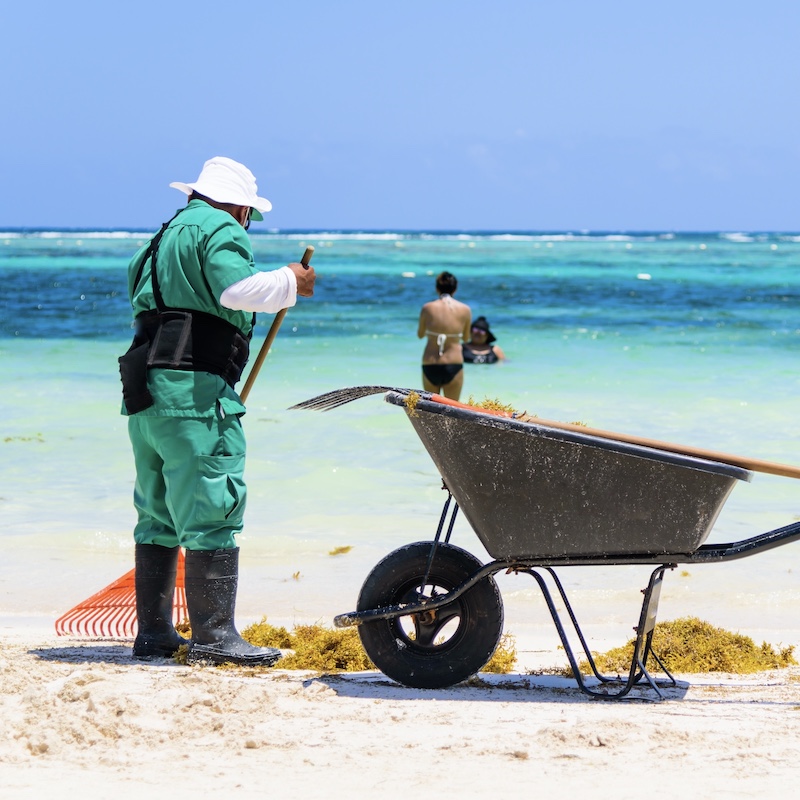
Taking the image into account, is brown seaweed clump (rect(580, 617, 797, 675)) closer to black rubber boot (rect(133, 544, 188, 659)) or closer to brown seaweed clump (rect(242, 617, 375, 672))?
brown seaweed clump (rect(242, 617, 375, 672))

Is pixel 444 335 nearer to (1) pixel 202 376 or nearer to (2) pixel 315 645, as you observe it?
(2) pixel 315 645

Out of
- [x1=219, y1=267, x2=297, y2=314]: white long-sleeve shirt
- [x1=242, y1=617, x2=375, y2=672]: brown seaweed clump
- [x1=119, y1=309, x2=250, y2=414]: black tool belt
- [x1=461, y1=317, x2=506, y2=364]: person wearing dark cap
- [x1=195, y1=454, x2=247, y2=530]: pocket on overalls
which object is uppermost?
[x1=219, y1=267, x2=297, y2=314]: white long-sleeve shirt

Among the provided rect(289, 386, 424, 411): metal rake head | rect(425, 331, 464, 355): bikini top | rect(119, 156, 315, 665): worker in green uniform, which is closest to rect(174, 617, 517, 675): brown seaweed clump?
rect(119, 156, 315, 665): worker in green uniform

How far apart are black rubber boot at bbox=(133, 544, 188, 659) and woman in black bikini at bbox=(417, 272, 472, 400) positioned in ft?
18.3

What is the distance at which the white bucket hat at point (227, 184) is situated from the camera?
3.58 m

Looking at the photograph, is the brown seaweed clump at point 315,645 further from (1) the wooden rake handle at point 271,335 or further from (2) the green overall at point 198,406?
(1) the wooden rake handle at point 271,335

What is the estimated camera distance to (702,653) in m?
3.85

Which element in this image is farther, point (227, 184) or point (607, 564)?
point (227, 184)

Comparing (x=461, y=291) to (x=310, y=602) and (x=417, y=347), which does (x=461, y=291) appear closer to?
(x=417, y=347)

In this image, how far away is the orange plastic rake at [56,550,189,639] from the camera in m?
4.01

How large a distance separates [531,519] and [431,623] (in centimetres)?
46

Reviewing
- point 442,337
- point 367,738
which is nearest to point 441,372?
point 442,337

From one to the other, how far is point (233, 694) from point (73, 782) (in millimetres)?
626

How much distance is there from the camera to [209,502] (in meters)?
3.43
